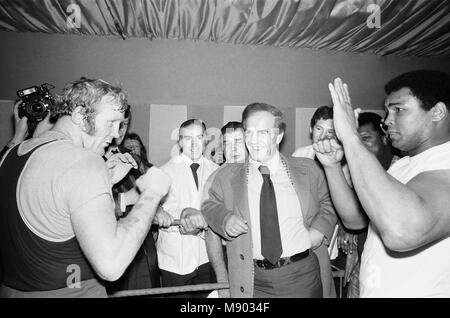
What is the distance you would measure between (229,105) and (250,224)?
10.6ft

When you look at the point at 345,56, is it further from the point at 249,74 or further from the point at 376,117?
the point at 376,117

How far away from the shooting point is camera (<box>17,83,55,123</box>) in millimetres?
2240

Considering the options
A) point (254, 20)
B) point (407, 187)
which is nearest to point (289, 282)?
point (407, 187)

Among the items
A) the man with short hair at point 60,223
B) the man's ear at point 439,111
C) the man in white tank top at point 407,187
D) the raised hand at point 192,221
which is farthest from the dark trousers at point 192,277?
the man's ear at point 439,111

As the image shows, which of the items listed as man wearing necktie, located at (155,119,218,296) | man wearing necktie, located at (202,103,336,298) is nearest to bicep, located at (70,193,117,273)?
man wearing necktie, located at (202,103,336,298)

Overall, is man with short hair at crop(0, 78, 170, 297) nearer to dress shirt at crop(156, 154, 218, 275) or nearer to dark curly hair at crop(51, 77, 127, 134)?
dark curly hair at crop(51, 77, 127, 134)

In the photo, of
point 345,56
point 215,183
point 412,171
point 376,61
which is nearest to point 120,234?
point 215,183

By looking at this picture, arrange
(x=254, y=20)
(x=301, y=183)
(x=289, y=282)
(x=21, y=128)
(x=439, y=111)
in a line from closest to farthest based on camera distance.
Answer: (x=439, y=111)
(x=289, y=282)
(x=301, y=183)
(x=21, y=128)
(x=254, y=20)

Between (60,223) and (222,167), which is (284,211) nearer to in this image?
(222,167)

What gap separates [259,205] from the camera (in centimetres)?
198

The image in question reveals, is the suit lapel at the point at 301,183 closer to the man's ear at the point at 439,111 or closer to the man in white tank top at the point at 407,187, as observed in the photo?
the man in white tank top at the point at 407,187

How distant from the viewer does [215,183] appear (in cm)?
223

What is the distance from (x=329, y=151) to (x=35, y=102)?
2343mm

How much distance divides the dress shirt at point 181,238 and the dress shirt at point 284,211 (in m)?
1.00
